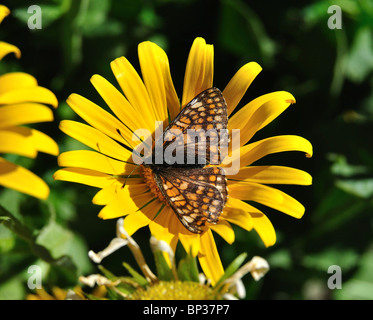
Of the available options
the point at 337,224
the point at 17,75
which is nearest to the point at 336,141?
the point at 337,224

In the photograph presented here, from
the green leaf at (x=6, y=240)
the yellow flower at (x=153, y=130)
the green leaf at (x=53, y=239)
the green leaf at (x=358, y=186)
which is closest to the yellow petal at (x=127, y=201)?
the yellow flower at (x=153, y=130)

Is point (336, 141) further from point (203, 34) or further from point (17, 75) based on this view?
point (17, 75)

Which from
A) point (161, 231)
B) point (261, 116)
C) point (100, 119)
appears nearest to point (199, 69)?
point (261, 116)

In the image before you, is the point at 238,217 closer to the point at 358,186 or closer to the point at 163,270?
the point at 163,270

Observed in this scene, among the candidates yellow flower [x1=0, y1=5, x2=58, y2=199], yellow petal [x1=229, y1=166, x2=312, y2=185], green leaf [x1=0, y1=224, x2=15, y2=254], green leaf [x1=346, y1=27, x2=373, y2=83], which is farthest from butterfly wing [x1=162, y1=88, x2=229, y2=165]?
green leaf [x1=346, y1=27, x2=373, y2=83]

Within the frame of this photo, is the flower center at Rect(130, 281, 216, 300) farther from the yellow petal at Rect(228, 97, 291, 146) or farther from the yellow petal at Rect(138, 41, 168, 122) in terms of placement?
the yellow petal at Rect(138, 41, 168, 122)

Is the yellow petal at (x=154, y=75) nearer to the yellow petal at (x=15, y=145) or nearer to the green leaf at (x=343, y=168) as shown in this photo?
the yellow petal at (x=15, y=145)

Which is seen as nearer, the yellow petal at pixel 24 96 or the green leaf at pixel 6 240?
the yellow petal at pixel 24 96
